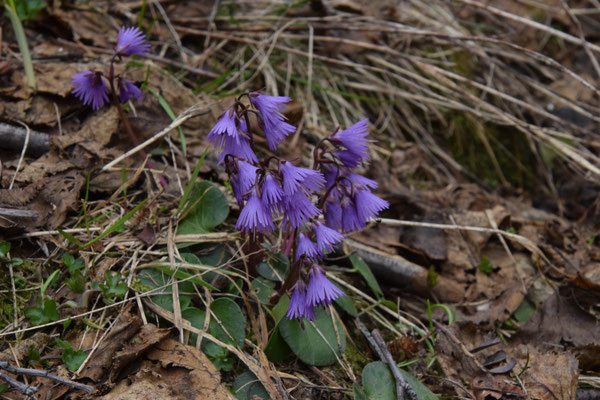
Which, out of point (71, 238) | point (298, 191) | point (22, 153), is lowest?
point (71, 238)

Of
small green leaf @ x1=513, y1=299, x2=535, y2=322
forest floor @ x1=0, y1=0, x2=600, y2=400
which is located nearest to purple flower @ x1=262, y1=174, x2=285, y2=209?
forest floor @ x1=0, y1=0, x2=600, y2=400

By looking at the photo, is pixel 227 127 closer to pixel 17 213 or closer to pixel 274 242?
pixel 274 242

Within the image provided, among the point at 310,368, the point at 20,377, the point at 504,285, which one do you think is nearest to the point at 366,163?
the point at 504,285

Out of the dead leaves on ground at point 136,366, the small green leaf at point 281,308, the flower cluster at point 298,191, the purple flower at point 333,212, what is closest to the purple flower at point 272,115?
the flower cluster at point 298,191

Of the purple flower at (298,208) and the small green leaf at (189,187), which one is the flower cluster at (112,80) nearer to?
the small green leaf at (189,187)

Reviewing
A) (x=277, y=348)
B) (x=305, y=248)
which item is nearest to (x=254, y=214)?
(x=305, y=248)

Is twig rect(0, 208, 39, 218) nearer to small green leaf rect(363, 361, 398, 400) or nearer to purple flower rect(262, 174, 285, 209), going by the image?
purple flower rect(262, 174, 285, 209)
